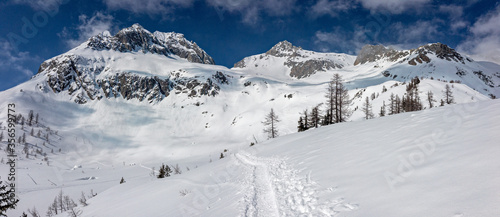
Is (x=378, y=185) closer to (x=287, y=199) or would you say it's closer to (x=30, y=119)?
(x=287, y=199)

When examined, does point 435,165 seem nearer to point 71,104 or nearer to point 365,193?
point 365,193

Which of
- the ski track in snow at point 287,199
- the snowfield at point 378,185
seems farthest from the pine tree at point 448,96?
the ski track in snow at point 287,199

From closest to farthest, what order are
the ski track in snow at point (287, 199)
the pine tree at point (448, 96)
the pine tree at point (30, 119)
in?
the ski track in snow at point (287, 199)
the pine tree at point (448, 96)
the pine tree at point (30, 119)

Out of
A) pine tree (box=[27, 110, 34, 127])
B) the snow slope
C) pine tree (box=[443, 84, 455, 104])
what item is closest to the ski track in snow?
the snow slope

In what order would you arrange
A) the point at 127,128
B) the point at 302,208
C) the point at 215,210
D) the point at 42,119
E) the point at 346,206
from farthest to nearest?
the point at 127,128 → the point at 42,119 → the point at 215,210 → the point at 302,208 → the point at 346,206

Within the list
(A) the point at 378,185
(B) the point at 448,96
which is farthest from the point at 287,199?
(B) the point at 448,96

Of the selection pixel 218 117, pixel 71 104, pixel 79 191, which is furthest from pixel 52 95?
pixel 79 191

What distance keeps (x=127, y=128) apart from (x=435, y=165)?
198 meters

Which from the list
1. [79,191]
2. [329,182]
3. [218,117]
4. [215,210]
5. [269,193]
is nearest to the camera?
[215,210]

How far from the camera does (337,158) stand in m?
9.21

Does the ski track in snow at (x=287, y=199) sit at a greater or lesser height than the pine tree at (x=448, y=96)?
lesser

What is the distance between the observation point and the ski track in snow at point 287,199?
5266 mm

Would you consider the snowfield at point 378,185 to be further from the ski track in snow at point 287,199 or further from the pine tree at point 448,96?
the pine tree at point 448,96

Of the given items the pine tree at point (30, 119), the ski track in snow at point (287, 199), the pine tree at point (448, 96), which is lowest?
the ski track in snow at point (287, 199)
